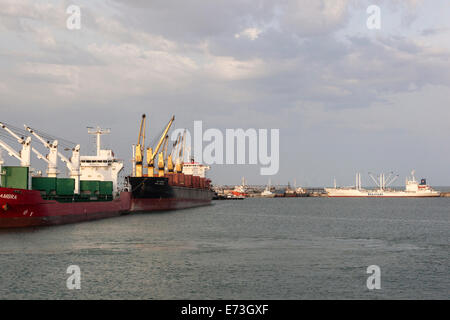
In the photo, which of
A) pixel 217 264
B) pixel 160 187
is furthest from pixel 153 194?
pixel 217 264

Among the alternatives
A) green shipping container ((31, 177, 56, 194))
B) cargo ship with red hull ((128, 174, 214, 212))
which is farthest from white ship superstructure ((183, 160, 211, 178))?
green shipping container ((31, 177, 56, 194))

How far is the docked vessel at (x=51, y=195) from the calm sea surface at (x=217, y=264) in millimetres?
2237

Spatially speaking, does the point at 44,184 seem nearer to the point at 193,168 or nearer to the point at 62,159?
the point at 62,159

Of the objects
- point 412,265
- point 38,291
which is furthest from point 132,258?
point 412,265

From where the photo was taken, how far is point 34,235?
137ft

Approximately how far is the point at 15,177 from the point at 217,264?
84.9 ft

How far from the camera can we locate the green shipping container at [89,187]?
63700 millimetres

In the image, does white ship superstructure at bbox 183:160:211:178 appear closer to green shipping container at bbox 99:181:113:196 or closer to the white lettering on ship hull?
green shipping container at bbox 99:181:113:196

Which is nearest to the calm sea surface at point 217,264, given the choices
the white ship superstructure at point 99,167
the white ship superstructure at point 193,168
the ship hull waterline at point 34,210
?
the ship hull waterline at point 34,210

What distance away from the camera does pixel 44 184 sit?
51344mm

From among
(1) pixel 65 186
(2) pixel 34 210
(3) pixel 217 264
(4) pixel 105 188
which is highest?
(1) pixel 65 186

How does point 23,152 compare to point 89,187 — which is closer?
point 23,152

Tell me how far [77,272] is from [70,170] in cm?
3812
